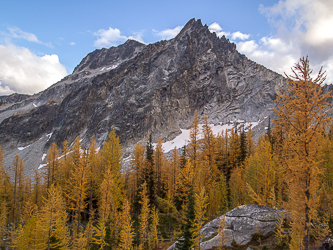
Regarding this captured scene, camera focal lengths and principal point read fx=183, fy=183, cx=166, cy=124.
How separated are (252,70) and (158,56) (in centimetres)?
6574

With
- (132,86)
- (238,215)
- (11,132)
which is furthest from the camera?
(11,132)

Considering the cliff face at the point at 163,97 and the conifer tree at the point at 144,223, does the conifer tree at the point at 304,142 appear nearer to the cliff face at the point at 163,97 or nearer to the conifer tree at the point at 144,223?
the conifer tree at the point at 144,223

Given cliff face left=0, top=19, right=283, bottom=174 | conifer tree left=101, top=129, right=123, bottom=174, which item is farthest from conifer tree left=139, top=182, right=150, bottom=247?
cliff face left=0, top=19, right=283, bottom=174

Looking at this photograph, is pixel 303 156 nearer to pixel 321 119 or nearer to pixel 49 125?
pixel 321 119

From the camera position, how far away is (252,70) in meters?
114

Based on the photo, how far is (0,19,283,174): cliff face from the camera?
4222 inches

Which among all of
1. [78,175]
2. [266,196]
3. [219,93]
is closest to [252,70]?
[219,93]

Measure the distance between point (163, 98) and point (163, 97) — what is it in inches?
32.9

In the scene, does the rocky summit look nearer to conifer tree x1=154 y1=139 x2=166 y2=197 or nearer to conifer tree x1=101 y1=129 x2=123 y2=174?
conifer tree x1=154 y1=139 x2=166 y2=197

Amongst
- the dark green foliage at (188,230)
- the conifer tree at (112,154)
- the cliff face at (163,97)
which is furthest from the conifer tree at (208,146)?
the cliff face at (163,97)

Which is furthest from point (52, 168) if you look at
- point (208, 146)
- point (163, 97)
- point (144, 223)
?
point (163, 97)

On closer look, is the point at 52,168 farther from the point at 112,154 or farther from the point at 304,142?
the point at 304,142

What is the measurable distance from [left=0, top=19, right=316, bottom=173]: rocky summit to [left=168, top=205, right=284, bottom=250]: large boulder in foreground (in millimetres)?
79891

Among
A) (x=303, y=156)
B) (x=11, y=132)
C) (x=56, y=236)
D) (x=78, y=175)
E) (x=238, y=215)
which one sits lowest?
(x=56, y=236)
